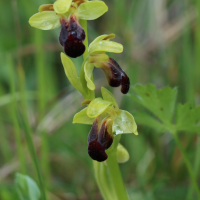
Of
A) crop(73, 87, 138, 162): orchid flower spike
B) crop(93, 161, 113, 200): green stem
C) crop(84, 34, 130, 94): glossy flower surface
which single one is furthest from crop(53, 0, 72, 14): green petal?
crop(93, 161, 113, 200): green stem

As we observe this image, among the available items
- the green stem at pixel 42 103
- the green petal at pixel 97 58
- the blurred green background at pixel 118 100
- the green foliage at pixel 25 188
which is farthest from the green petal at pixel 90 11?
the green stem at pixel 42 103

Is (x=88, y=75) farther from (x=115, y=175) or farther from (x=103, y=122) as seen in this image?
(x=115, y=175)

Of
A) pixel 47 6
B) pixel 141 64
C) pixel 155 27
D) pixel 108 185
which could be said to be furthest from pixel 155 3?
pixel 108 185

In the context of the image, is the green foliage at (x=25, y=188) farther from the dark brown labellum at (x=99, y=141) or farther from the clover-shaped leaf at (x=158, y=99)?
the clover-shaped leaf at (x=158, y=99)

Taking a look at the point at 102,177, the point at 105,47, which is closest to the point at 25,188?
the point at 102,177

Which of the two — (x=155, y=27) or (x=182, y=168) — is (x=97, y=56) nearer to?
(x=182, y=168)

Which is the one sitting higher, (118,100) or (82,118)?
(82,118)

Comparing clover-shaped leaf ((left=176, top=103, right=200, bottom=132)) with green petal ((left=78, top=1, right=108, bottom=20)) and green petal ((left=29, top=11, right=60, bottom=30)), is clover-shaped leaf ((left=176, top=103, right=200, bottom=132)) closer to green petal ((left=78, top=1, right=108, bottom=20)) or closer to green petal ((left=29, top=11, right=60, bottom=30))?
green petal ((left=78, top=1, right=108, bottom=20))
